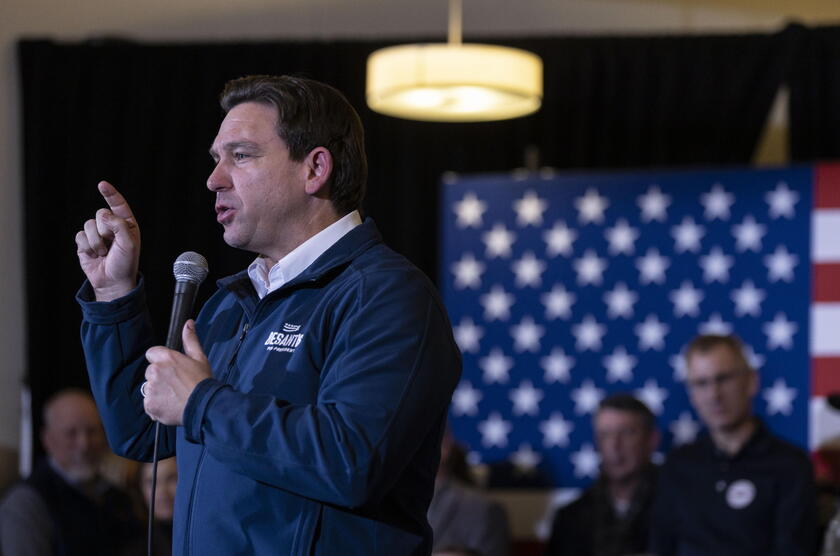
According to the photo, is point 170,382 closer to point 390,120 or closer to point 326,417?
point 326,417

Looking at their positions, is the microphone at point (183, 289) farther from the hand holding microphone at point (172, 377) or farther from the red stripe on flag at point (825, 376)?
the red stripe on flag at point (825, 376)

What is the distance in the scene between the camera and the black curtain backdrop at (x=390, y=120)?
Result: 6.12 metres

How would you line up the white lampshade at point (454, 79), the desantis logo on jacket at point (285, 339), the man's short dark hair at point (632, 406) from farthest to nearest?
the man's short dark hair at point (632, 406)
the white lampshade at point (454, 79)
the desantis logo on jacket at point (285, 339)

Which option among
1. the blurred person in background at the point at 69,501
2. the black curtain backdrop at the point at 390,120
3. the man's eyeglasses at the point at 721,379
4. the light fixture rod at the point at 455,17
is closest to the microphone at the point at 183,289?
the blurred person in background at the point at 69,501

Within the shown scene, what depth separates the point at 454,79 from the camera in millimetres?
4637

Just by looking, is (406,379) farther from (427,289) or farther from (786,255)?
(786,255)

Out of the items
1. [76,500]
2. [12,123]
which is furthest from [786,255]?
[12,123]

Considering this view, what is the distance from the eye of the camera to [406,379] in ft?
5.07

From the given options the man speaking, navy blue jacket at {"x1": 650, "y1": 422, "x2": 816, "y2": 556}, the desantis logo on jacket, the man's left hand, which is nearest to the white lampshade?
navy blue jacket at {"x1": 650, "y1": 422, "x2": 816, "y2": 556}

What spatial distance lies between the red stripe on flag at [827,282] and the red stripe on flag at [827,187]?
0.25m

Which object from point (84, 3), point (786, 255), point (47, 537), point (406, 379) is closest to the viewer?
point (406, 379)

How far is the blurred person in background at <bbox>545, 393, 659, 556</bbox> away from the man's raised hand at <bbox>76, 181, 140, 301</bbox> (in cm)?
327

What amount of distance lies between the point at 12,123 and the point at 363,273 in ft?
16.4

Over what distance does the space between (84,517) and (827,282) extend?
3.01 meters
